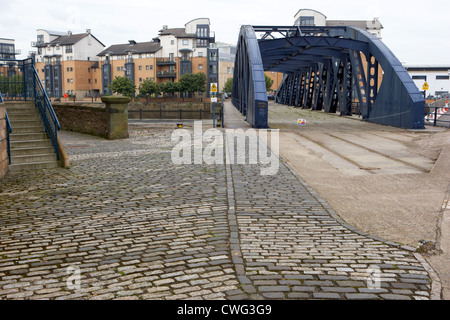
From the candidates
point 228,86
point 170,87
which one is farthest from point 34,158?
point 228,86

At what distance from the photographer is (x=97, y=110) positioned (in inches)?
782

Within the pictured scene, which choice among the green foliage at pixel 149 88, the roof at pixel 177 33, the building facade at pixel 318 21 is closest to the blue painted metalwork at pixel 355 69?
the green foliage at pixel 149 88

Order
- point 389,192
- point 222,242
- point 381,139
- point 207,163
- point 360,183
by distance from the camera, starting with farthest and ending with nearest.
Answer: point 381,139
point 207,163
point 360,183
point 389,192
point 222,242

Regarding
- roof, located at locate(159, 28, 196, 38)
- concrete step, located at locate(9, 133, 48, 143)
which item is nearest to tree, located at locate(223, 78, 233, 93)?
roof, located at locate(159, 28, 196, 38)

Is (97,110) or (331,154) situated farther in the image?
(97,110)

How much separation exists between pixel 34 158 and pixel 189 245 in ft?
25.4

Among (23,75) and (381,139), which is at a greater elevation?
(23,75)

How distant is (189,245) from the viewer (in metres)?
5.48

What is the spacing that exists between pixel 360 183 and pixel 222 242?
5.11m

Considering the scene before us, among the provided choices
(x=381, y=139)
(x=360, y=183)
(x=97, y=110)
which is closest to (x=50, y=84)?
(x=97, y=110)

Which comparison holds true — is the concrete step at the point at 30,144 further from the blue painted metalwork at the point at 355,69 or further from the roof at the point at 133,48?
the roof at the point at 133,48

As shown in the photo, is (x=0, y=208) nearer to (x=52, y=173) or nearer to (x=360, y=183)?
(x=52, y=173)
